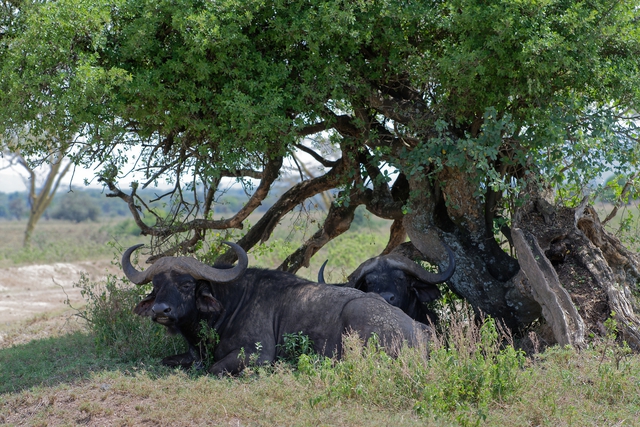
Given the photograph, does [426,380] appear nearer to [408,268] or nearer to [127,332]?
[408,268]

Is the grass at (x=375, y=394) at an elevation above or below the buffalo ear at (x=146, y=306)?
below

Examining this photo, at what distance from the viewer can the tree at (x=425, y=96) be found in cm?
711

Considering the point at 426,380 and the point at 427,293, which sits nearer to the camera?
the point at 426,380

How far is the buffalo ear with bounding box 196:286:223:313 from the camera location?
7453mm

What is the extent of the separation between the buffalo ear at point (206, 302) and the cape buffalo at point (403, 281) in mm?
1644

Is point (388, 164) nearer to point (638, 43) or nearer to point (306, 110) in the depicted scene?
point (306, 110)

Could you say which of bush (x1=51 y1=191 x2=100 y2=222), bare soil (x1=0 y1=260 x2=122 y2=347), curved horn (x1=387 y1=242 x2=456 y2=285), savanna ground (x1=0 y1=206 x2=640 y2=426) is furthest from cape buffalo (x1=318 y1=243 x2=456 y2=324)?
bush (x1=51 y1=191 x2=100 y2=222)

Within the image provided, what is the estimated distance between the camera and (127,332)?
27.9 feet

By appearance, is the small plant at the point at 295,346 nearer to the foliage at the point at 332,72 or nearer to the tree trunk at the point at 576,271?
the foliage at the point at 332,72

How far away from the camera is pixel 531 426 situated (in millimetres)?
5316

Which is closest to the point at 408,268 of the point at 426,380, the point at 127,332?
the point at 426,380

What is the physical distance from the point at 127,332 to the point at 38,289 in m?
11.0

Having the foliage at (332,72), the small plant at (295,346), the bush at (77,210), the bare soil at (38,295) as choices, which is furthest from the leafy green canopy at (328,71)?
the bush at (77,210)

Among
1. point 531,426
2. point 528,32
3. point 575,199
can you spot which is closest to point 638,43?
point 528,32
